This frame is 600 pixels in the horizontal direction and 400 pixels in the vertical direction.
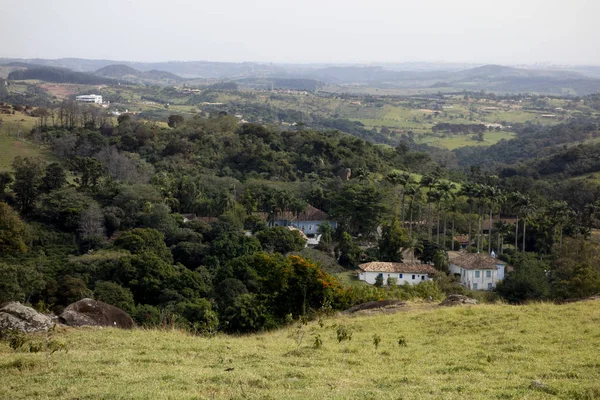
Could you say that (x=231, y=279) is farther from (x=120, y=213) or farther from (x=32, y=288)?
(x=120, y=213)

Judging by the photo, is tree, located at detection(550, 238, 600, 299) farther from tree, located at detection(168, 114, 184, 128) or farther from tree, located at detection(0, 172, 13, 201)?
tree, located at detection(168, 114, 184, 128)

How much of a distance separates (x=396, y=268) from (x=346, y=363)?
89.1 feet

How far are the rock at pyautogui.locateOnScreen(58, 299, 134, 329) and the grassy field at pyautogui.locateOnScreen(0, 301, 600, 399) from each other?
1.93ft

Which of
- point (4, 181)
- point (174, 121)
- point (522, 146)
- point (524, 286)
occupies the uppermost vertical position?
point (174, 121)

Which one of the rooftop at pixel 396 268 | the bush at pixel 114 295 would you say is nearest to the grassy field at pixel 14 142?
the bush at pixel 114 295

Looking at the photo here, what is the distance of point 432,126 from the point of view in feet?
468

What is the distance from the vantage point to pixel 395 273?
37.7 metres

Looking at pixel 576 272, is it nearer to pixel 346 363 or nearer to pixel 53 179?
pixel 346 363

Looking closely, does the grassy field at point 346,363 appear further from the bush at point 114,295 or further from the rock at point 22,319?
the bush at point 114,295

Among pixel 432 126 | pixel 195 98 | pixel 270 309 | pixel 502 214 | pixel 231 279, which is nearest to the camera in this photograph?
pixel 270 309

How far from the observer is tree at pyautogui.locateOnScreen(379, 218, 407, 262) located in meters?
41.6

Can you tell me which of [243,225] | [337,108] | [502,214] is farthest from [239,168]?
[337,108]

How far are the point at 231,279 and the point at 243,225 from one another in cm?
1640

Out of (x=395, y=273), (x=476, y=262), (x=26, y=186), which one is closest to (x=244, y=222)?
(x=395, y=273)
